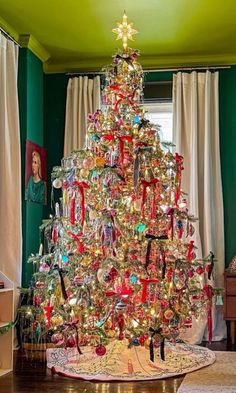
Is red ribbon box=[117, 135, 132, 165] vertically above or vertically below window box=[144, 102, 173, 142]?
below

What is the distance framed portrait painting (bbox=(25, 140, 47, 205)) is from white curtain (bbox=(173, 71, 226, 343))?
1.40 m

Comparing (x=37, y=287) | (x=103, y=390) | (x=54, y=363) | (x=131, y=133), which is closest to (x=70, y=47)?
(x=131, y=133)

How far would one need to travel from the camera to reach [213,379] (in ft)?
12.4

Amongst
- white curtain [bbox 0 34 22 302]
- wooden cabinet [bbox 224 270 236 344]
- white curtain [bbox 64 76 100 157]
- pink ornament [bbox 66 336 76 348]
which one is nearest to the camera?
pink ornament [bbox 66 336 76 348]

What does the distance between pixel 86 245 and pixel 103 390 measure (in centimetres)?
100

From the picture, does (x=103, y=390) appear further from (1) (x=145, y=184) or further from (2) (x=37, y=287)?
(1) (x=145, y=184)

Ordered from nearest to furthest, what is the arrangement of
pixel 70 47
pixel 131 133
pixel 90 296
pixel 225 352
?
pixel 90 296
pixel 131 133
pixel 225 352
pixel 70 47

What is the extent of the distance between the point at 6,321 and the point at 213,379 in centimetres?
153

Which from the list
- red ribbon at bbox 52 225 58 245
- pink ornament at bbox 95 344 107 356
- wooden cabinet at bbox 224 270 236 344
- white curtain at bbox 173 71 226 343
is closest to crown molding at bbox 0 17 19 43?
white curtain at bbox 173 71 226 343

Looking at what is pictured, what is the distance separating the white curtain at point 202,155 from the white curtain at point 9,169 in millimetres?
1715

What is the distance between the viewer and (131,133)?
13.6ft

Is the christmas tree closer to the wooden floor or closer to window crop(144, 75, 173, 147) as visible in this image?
the wooden floor

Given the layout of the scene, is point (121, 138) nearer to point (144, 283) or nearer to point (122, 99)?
point (122, 99)

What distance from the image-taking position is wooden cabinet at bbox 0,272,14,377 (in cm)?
409
